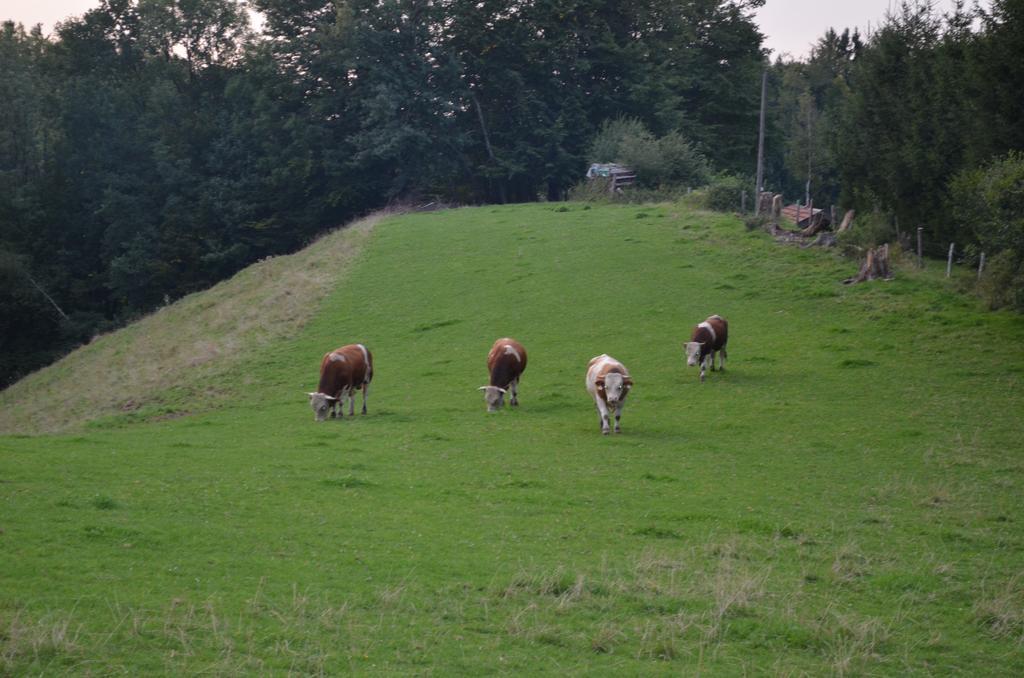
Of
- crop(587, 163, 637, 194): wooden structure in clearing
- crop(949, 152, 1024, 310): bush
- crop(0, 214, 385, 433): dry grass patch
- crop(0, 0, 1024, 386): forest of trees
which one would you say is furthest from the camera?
crop(0, 0, 1024, 386): forest of trees

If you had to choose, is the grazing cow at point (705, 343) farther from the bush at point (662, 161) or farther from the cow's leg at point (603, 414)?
the bush at point (662, 161)

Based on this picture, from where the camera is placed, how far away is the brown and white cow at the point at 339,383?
24578mm

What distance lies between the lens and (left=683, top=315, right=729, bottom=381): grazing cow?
27.4 m

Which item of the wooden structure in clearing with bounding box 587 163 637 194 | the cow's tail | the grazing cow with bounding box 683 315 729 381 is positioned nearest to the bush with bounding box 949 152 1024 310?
the grazing cow with bounding box 683 315 729 381

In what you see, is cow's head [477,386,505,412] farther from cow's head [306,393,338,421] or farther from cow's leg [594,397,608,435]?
cow's head [306,393,338,421]

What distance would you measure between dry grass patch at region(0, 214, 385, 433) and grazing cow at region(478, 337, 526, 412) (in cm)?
854

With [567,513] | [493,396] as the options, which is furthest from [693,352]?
[567,513]

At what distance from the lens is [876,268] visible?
114 ft

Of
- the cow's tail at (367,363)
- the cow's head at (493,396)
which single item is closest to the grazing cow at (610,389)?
the cow's head at (493,396)

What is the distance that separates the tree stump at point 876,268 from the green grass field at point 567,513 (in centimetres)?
66

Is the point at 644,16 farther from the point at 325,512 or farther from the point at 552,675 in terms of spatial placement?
the point at 552,675

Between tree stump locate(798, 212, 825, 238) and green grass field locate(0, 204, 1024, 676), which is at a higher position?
tree stump locate(798, 212, 825, 238)

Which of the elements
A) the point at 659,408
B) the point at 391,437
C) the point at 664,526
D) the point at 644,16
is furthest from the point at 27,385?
the point at 644,16

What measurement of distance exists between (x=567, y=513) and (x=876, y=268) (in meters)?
22.9
